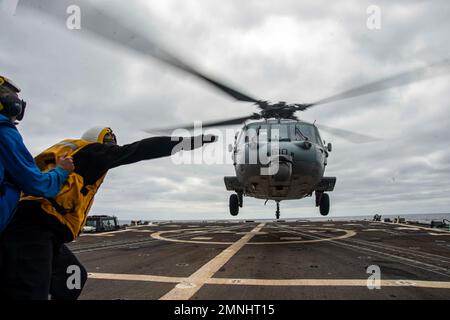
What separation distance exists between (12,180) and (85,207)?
765mm

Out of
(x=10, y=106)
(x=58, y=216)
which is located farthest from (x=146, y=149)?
(x=10, y=106)

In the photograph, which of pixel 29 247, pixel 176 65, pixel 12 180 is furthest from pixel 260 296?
pixel 176 65

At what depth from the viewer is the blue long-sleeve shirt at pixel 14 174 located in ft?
8.39

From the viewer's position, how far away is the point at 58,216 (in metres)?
3.04

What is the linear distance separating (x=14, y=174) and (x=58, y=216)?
616mm

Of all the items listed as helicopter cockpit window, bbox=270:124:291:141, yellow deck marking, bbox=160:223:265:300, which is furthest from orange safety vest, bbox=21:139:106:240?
Result: helicopter cockpit window, bbox=270:124:291:141

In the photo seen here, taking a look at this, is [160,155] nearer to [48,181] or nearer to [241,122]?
[48,181]

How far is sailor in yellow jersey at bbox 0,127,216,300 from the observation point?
2748 millimetres

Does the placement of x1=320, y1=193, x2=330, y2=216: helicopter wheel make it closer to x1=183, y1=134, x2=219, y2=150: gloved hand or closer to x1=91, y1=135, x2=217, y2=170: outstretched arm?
x1=183, y1=134, x2=219, y2=150: gloved hand

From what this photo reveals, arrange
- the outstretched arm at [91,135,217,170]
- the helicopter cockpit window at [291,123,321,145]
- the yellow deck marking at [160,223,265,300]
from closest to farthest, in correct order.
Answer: the outstretched arm at [91,135,217,170] < the yellow deck marking at [160,223,265,300] < the helicopter cockpit window at [291,123,321,145]

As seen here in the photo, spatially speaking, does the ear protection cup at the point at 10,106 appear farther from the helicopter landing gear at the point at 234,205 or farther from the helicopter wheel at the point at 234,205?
the helicopter wheel at the point at 234,205

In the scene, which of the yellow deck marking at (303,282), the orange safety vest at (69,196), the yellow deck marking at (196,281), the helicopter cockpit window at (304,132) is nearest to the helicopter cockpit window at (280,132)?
the helicopter cockpit window at (304,132)

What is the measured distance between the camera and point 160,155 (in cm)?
315

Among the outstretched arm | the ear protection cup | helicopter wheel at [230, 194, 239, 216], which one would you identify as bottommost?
helicopter wheel at [230, 194, 239, 216]
